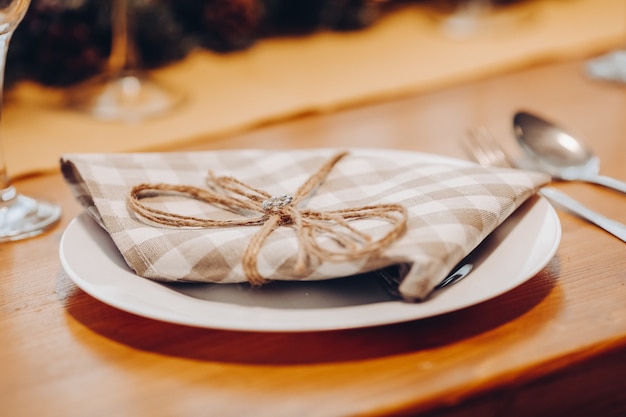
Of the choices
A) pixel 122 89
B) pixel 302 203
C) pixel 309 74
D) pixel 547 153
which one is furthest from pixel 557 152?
pixel 122 89

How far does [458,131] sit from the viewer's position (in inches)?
30.2

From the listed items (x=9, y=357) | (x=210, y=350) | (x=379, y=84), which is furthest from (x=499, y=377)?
(x=379, y=84)

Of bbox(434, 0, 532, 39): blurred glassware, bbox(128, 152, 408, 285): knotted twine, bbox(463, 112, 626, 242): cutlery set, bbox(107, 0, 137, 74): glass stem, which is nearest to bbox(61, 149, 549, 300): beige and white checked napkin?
bbox(128, 152, 408, 285): knotted twine

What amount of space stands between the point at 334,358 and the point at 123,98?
56 centimetres

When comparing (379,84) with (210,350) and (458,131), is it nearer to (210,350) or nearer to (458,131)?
(458,131)

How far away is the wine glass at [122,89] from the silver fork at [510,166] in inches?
13.9

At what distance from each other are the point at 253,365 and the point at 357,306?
2.6 inches

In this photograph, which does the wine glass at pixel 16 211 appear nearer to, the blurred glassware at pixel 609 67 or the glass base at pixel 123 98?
the glass base at pixel 123 98

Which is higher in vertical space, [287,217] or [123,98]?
[287,217]

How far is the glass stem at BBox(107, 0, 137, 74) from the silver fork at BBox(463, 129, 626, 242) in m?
0.44

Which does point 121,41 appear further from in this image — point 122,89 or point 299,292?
point 299,292

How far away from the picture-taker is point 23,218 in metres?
0.58

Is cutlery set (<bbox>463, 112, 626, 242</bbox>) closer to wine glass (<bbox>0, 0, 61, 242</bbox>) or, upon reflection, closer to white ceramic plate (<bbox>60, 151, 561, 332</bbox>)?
white ceramic plate (<bbox>60, 151, 561, 332</bbox>)

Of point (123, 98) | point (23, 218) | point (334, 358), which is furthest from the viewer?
point (123, 98)
